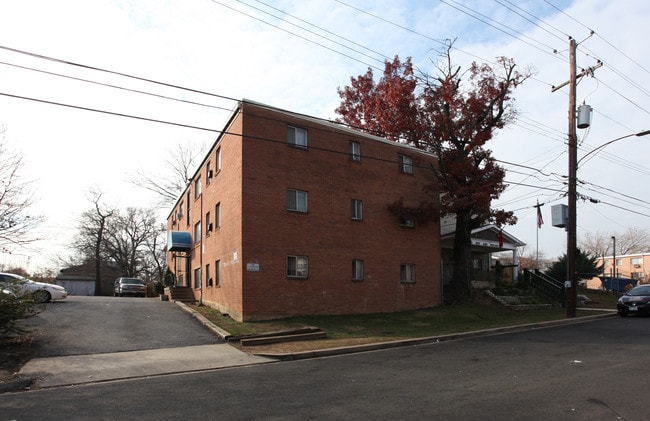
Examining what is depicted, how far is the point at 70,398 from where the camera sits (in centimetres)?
789

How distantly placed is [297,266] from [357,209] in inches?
171

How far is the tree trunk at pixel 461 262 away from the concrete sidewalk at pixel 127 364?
603 inches

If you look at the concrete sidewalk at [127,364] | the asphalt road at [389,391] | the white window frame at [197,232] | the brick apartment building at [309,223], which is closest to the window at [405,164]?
the brick apartment building at [309,223]

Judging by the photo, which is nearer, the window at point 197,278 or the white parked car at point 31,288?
the white parked car at point 31,288

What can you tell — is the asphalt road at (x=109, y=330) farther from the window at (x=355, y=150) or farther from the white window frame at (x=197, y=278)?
the window at (x=355, y=150)

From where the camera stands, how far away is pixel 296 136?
1980cm

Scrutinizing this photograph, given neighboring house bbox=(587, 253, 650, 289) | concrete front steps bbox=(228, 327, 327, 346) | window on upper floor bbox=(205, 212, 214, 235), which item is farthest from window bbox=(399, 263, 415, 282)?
neighboring house bbox=(587, 253, 650, 289)

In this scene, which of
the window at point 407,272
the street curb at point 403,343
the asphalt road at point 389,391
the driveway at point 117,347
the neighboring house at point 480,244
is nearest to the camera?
the asphalt road at point 389,391

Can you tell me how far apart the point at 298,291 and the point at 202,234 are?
29.3 feet

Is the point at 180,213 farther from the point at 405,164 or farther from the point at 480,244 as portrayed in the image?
the point at 480,244

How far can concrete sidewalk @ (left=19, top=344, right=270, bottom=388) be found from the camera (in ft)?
31.7

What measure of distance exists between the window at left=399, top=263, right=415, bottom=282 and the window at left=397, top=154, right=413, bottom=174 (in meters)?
4.72

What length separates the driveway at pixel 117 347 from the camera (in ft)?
33.5

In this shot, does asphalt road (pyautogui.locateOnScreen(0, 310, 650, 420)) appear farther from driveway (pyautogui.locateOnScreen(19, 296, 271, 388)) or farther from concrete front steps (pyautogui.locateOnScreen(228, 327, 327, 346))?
concrete front steps (pyautogui.locateOnScreen(228, 327, 327, 346))
